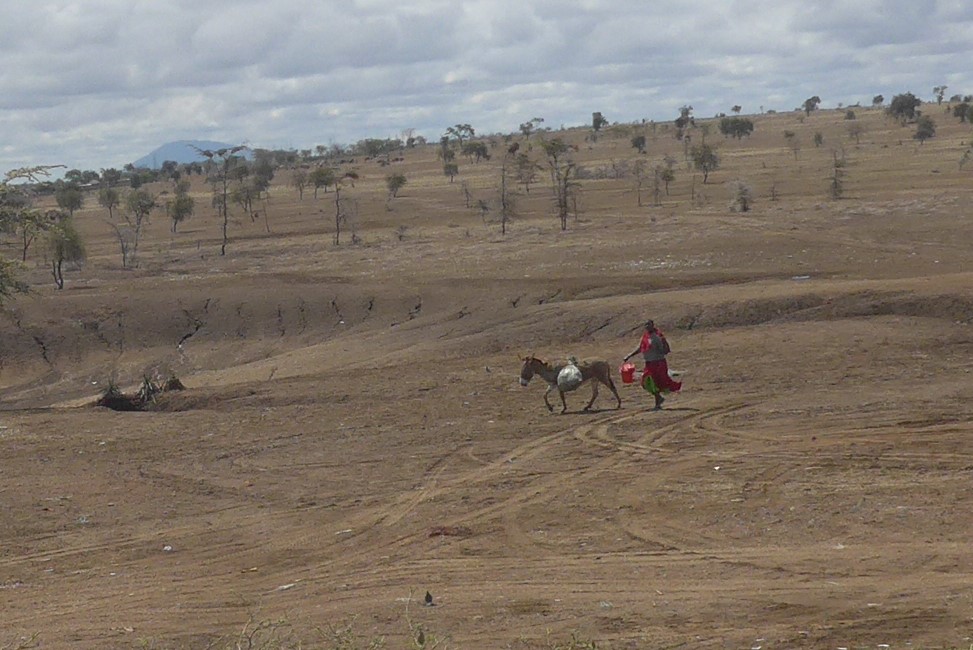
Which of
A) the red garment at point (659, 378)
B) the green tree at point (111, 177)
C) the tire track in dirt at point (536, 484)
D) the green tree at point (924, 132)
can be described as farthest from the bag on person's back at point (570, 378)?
the green tree at point (111, 177)

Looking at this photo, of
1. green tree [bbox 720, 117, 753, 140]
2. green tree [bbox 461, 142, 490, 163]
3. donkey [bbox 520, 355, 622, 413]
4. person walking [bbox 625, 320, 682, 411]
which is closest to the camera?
person walking [bbox 625, 320, 682, 411]

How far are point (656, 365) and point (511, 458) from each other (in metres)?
3.19

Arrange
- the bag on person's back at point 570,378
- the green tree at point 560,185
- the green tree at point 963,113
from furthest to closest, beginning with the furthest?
1. the green tree at point 963,113
2. the green tree at point 560,185
3. the bag on person's back at point 570,378

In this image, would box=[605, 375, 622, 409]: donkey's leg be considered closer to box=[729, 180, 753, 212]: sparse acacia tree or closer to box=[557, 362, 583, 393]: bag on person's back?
box=[557, 362, 583, 393]: bag on person's back

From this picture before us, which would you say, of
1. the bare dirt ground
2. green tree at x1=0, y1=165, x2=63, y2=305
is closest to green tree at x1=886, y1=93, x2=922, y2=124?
the bare dirt ground

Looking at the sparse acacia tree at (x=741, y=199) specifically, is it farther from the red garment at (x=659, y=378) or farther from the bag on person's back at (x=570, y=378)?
the bag on person's back at (x=570, y=378)

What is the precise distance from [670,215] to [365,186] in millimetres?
39538

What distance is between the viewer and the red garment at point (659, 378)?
1741 centimetres

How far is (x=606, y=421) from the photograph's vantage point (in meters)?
17.1

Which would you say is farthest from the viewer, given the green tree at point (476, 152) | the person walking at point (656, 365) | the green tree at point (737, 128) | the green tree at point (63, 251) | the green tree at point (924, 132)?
the green tree at point (737, 128)

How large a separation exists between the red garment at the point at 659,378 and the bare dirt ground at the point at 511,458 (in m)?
0.35

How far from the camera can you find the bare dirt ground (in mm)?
9719

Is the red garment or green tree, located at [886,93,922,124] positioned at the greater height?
green tree, located at [886,93,922,124]

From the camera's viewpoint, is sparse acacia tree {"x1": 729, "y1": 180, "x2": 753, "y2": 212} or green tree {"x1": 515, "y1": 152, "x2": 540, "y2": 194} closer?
sparse acacia tree {"x1": 729, "y1": 180, "x2": 753, "y2": 212}
